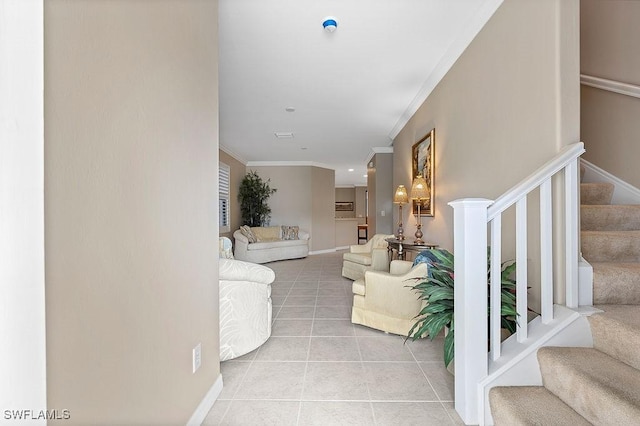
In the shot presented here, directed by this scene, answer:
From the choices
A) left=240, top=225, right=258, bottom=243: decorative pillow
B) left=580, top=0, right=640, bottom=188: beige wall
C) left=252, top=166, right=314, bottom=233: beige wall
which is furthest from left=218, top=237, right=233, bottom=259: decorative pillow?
left=252, top=166, right=314, bottom=233: beige wall

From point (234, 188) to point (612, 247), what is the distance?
6.52m

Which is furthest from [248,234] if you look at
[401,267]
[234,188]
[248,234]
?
[401,267]

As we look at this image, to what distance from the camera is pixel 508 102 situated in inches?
75.7

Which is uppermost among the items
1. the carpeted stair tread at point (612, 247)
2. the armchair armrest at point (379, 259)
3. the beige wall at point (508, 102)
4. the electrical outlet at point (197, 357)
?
the beige wall at point (508, 102)

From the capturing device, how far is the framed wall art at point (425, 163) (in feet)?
11.0

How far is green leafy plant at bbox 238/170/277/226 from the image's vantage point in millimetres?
7156

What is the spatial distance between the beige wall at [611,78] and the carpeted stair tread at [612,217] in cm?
40

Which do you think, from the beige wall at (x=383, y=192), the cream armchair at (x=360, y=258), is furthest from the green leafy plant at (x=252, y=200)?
the cream armchair at (x=360, y=258)

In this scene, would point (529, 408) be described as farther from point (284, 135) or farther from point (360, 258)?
point (284, 135)

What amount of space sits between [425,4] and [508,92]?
0.91m

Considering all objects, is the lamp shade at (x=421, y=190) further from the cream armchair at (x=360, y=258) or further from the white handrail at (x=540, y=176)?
the white handrail at (x=540, y=176)

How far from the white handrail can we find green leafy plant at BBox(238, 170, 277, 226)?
6345 millimetres

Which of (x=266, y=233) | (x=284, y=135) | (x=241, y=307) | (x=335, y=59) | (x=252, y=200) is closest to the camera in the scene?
(x=241, y=307)

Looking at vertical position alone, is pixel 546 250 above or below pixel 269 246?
above
